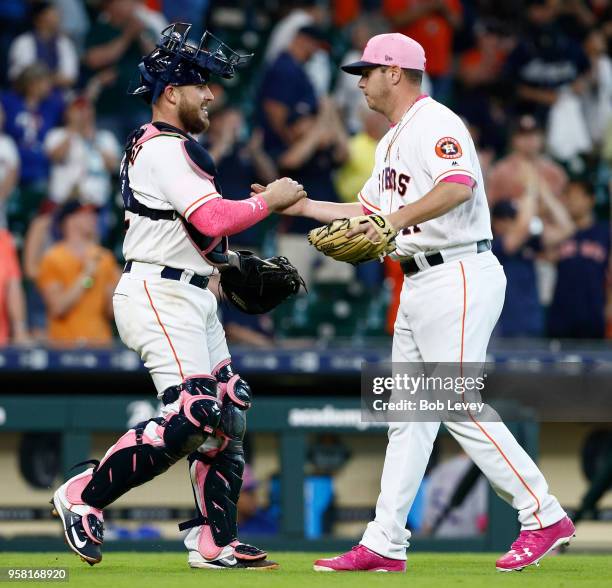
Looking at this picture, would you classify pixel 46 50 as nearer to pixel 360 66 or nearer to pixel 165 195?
pixel 360 66

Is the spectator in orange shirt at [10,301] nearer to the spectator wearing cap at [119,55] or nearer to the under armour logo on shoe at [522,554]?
the spectator wearing cap at [119,55]

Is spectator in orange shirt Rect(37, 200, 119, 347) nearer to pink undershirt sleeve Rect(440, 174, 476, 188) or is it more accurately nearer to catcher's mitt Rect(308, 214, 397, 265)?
catcher's mitt Rect(308, 214, 397, 265)

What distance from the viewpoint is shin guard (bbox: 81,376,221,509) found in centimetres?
534

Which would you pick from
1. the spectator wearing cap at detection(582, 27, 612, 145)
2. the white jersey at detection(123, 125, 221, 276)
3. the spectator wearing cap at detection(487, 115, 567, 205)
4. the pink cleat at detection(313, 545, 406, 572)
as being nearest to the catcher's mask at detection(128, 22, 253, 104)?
the white jersey at detection(123, 125, 221, 276)

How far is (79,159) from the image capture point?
10289 mm

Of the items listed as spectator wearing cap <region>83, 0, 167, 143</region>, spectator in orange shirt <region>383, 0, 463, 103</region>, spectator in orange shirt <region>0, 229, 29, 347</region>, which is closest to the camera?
spectator in orange shirt <region>0, 229, 29, 347</region>

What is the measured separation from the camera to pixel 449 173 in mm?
5457

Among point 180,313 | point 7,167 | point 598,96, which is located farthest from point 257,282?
point 598,96

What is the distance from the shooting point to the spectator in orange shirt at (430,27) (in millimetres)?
12156

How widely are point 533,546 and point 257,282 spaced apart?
5.16 ft

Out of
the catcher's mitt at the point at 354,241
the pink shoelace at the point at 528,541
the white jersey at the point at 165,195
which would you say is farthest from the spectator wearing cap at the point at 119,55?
the pink shoelace at the point at 528,541

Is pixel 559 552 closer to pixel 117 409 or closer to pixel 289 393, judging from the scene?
pixel 289 393

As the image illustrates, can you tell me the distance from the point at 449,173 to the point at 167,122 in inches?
45.7

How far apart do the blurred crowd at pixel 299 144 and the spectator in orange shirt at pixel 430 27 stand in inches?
0.7
